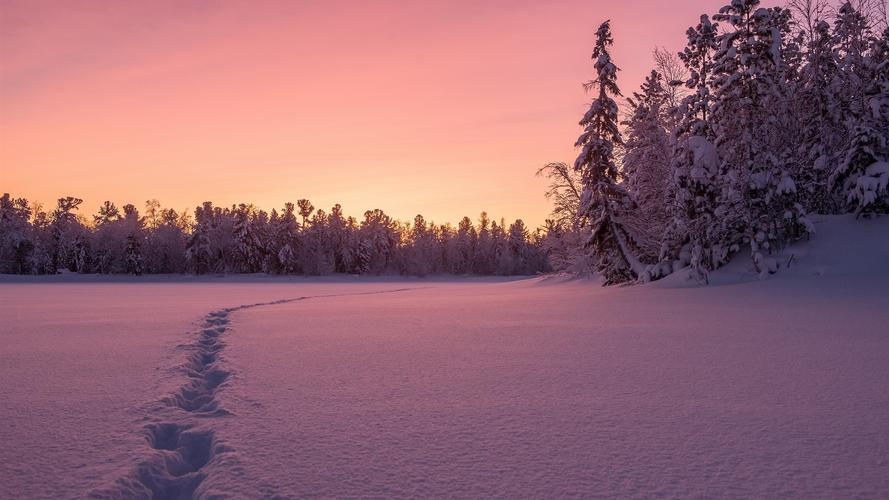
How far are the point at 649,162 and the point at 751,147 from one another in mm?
7163

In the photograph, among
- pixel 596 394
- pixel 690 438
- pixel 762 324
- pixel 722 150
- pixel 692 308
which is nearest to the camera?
pixel 690 438

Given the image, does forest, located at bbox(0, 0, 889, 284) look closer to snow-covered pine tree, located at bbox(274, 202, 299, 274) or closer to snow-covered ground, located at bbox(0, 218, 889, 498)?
snow-covered ground, located at bbox(0, 218, 889, 498)

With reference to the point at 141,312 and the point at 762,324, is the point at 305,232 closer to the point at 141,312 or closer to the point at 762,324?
the point at 141,312

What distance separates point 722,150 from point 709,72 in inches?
154

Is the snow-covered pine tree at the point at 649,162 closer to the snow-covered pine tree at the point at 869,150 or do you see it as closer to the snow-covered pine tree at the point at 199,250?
the snow-covered pine tree at the point at 869,150

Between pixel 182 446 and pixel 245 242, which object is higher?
pixel 245 242

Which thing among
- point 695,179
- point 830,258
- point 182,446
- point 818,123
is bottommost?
point 182,446

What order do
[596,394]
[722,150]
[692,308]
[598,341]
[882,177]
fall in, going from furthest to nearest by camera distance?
[722,150] < [882,177] < [692,308] < [598,341] < [596,394]

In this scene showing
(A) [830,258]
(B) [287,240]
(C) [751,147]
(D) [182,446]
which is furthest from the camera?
(B) [287,240]

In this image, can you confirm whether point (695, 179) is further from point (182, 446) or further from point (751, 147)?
point (182, 446)

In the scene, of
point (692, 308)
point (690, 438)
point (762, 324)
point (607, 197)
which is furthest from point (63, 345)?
point (607, 197)

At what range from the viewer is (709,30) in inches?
960

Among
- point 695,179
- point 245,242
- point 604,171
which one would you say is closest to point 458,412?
point 695,179

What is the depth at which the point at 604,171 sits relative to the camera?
2586 centimetres
